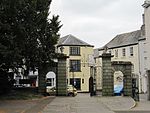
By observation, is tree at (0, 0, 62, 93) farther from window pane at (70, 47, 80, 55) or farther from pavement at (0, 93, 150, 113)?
window pane at (70, 47, 80, 55)

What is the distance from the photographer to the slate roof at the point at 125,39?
77.9 metres

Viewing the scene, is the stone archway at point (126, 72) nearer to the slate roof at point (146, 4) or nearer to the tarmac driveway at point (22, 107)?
the slate roof at point (146, 4)

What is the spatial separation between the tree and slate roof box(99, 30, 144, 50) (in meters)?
40.4

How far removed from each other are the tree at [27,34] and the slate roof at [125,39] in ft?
133

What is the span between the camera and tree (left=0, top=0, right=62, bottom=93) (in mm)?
28188

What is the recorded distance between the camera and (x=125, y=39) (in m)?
82.1

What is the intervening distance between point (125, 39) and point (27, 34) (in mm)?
52730

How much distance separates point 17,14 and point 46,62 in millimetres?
9072

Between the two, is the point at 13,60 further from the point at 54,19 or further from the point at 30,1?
the point at 54,19

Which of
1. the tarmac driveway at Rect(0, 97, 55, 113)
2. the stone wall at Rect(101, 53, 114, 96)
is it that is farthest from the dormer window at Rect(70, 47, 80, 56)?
the tarmac driveway at Rect(0, 97, 55, 113)

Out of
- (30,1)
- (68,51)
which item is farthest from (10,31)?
(68,51)

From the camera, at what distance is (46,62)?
38094 mm

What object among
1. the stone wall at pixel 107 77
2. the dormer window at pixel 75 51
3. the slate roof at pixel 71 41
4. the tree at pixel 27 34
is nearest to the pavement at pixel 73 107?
the tree at pixel 27 34

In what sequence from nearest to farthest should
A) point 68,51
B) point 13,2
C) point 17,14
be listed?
point 13,2 < point 17,14 < point 68,51
